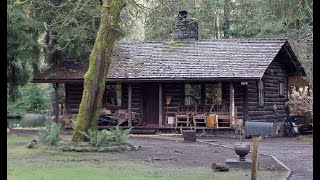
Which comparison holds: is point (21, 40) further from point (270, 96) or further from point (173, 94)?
A: point (270, 96)

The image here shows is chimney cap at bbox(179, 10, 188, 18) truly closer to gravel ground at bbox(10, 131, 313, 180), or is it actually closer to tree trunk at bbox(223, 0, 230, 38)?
gravel ground at bbox(10, 131, 313, 180)

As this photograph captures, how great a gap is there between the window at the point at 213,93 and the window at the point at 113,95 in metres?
4.55

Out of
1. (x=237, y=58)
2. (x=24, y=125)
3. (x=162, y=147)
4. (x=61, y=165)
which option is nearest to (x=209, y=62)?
(x=237, y=58)

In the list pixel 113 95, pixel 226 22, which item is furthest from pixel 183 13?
pixel 226 22

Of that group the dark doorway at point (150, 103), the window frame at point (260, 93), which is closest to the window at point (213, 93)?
the window frame at point (260, 93)

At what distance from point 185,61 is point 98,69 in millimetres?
9033

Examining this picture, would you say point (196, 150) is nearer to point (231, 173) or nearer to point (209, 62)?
point (231, 173)

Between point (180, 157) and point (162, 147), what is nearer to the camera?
point (180, 157)

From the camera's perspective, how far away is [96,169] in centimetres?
1380

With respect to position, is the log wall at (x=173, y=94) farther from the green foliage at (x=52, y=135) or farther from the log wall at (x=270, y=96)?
the green foliage at (x=52, y=135)

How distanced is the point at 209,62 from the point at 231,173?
15228mm

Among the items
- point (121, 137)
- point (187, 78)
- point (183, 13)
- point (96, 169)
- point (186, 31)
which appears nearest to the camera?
point (96, 169)

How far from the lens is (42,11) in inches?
1128

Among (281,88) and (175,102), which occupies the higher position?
(281,88)
